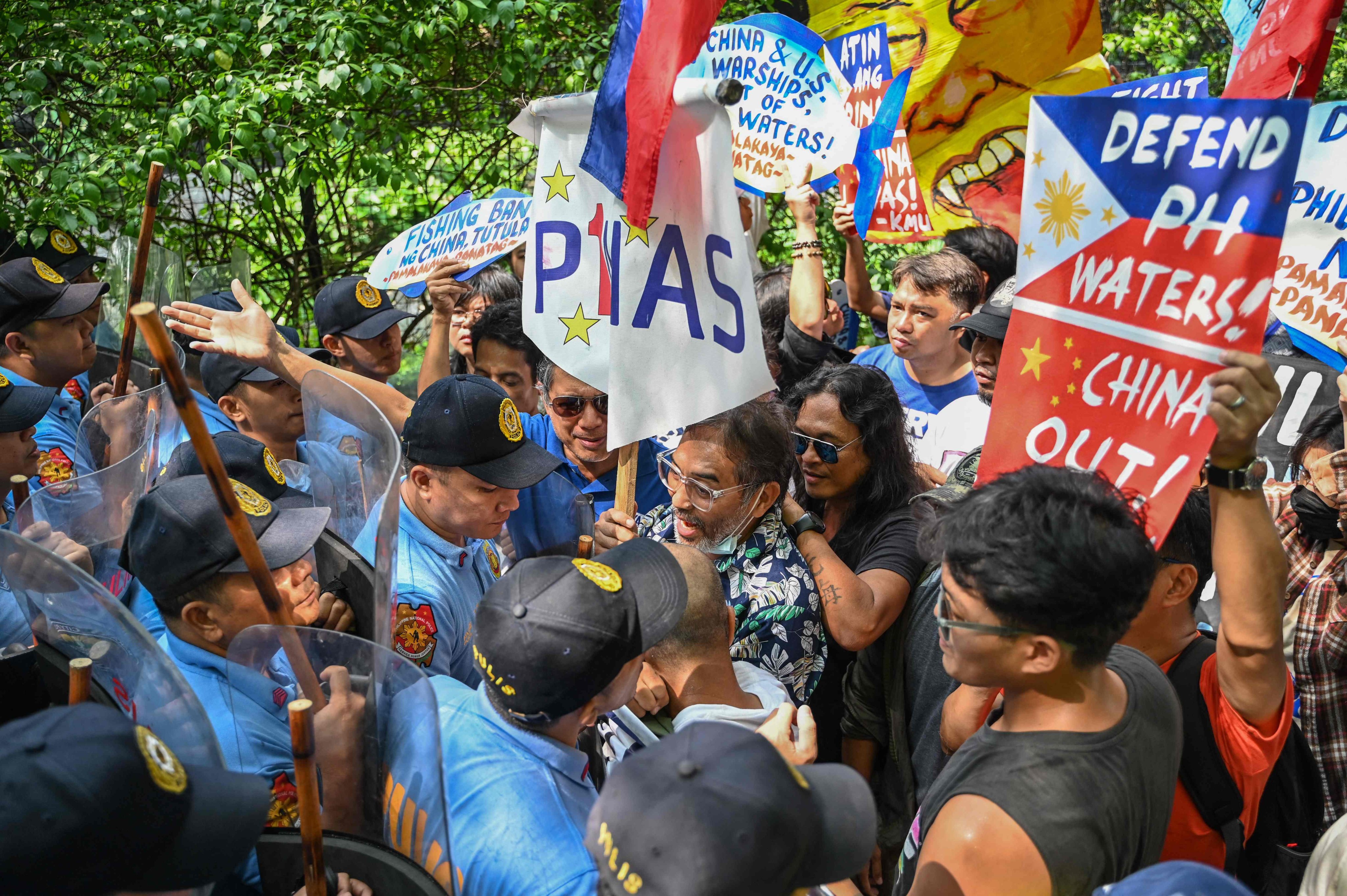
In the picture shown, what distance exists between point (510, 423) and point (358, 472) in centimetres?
47

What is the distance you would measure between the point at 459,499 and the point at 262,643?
3.67 ft

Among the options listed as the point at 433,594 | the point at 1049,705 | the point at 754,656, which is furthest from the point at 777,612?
the point at 1049,705

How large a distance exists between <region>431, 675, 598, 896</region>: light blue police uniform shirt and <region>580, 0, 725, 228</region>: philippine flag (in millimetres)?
1678

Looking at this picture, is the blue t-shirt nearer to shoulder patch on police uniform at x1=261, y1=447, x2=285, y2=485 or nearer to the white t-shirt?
the white t-shirt

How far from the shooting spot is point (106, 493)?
281 centimetres

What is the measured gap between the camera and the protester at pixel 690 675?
2.30 meters

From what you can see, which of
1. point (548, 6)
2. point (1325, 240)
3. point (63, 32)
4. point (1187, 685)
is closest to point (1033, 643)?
point (1187, 685)

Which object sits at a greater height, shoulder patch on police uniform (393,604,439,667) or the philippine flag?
the philippine flag

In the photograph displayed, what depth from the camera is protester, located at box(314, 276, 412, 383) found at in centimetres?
492

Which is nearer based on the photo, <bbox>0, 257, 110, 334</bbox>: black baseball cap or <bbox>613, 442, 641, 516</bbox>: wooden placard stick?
<bbox>613, 442, 641, 516</bbox>: wooden placard stick

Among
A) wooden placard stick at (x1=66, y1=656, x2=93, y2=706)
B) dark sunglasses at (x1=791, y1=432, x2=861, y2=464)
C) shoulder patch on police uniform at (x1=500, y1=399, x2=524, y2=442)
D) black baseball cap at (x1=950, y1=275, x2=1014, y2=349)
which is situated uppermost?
black baseball cap at (x1=950, y1=275, x2=1014, y2=349)

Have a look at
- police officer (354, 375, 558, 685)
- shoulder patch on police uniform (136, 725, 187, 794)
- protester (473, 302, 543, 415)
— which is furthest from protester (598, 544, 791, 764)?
protester (473, 302, 543, 415)

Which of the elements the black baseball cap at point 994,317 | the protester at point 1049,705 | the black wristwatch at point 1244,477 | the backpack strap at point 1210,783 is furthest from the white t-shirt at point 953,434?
the protester at point 1049,705

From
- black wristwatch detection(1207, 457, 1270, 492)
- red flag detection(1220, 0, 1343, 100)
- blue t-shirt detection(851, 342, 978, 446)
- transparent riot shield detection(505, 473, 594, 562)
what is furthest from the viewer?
blue t-shirt detection(851, 342, 978, 446)
